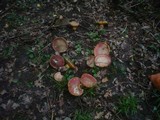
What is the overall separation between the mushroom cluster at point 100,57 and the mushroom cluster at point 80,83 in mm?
302

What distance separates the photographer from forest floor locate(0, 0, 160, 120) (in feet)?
12.4

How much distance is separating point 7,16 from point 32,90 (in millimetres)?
1875

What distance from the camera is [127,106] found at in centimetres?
378

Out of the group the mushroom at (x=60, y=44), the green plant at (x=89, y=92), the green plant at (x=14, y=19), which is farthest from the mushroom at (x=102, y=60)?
the green plant at (x=14, y=19)

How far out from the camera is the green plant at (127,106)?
3.76 m

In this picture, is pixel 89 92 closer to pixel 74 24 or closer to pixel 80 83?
pixel 80 83

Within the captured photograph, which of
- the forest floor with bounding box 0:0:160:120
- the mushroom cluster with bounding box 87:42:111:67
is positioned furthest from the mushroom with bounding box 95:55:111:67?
the forest floor with bounding box 0:0:160:120

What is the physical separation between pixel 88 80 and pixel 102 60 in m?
0.47

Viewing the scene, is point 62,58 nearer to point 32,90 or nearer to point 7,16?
point 32,90

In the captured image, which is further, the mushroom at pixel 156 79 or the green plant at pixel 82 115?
the mushroom at pixel 156 79

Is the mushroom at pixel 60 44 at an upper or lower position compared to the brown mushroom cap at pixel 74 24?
lower

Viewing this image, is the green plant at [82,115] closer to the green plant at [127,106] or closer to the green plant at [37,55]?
the green plant at [127,106]

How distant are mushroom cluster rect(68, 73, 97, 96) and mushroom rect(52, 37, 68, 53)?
0.70 m

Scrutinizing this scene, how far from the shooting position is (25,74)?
4090 millimetres
